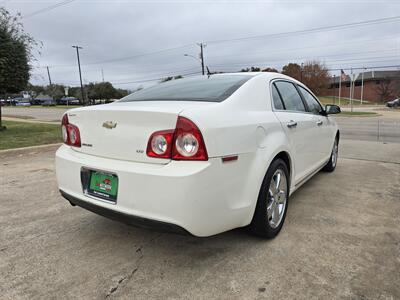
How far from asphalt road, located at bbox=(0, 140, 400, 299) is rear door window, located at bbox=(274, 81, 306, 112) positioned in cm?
115

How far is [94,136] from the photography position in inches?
101

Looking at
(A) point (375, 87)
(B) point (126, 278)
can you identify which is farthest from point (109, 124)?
(A) point (375, 87)

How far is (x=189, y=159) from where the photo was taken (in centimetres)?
212

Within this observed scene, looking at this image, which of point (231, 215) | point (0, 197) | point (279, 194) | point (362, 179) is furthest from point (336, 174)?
point (0, 197)

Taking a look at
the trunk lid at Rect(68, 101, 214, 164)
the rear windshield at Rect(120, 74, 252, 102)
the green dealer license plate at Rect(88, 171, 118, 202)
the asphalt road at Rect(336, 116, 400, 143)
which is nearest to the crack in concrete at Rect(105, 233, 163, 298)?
the green dealer license plate at Rect(88, 171, 118, 202)

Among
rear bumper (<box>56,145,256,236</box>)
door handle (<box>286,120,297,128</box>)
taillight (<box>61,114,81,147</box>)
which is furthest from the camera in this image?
door handle (<box>286,120,297,128</box>)

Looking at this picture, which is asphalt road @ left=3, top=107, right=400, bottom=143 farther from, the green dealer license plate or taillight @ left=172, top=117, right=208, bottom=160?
the green dealer license plate

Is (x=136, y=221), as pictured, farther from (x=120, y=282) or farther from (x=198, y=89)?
(x=198, y=89)

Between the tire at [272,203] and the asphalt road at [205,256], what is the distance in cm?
13

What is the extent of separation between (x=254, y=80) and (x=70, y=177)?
184 cm

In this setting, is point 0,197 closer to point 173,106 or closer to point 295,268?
point 173,106

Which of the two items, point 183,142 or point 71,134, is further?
point 71,134

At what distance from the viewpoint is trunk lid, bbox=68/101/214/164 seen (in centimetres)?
221

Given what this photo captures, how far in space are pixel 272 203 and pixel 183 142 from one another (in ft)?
3.89
